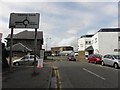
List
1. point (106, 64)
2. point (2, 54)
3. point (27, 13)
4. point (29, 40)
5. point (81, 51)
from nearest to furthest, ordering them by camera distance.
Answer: point (27, 13) → point (2, 54) → point (106, 64) → point (29, 40) → point (81, 51)

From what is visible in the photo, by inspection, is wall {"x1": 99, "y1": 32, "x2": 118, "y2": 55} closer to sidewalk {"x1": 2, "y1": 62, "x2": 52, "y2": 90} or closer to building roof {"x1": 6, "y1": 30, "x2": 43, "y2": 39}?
building roof {"x1": 6, "y1": 30, "x2": 43, "y2": 39}

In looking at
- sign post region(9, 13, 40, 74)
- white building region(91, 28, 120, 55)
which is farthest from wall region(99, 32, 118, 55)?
sign post region(9, 13, 40, 74)

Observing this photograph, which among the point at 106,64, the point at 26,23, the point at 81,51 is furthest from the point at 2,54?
the point at 81,51

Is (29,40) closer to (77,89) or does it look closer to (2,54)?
(2,54)

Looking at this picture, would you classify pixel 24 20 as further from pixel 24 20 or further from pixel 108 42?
pixel 108 42

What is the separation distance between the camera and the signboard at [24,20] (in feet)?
57.4

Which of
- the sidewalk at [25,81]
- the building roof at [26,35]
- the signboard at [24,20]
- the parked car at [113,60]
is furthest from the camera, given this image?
the building roof at [26,35]

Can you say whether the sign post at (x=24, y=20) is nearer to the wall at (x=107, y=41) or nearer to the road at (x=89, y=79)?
the road at (x=89, y=79)

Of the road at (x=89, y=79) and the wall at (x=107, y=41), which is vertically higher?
the wall at (x=107, y=41)

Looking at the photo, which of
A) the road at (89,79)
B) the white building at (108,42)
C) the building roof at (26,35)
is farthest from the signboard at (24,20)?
the building roof at (26,35)

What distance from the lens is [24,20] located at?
17578mm

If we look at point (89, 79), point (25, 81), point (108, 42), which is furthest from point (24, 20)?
point (108, 42)

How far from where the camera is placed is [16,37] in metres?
68.9

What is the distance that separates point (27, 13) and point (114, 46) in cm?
4097
